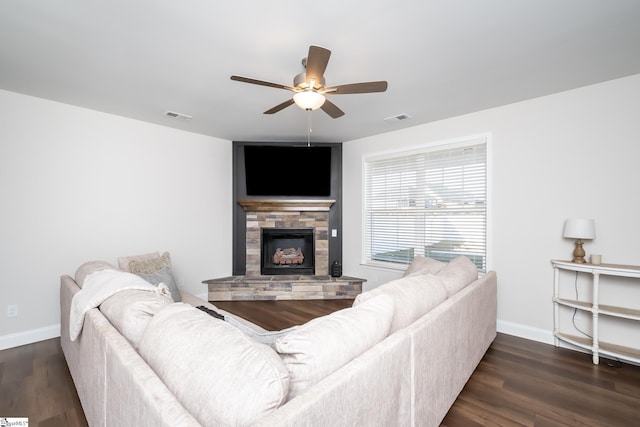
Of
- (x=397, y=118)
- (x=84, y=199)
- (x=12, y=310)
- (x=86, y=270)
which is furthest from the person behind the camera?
(x=397, y=118)

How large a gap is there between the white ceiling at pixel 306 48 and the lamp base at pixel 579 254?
59.4 inches

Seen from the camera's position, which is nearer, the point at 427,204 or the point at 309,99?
the point at 309,99

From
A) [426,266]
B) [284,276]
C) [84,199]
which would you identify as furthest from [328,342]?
[284,276]

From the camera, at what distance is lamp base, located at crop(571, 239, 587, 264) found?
2686mm

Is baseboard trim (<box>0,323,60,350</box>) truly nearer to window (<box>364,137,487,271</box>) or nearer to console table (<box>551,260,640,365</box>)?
window (<box>364,137,487,271</box>)

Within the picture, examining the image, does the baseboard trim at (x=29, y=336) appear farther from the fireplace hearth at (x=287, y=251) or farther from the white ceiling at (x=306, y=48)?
the fireplace hearth at (x=287, y=251)

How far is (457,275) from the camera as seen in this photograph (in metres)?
2.29

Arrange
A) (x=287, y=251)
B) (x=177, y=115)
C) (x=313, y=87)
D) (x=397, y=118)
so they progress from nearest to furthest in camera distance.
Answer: (x=313, y=87) → (x=177, y=115) → (x=397, y=118) → (x=287, y=251)

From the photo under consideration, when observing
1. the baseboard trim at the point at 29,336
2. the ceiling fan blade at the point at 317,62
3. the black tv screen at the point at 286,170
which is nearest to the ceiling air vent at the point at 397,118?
the black tv screen at the point at 286,170

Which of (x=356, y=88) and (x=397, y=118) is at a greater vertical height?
(x=397, y=118)

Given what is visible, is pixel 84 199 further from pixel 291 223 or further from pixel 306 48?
pixel 306 48

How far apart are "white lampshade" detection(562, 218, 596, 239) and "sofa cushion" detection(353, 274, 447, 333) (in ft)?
5.30

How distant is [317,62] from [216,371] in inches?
68.1

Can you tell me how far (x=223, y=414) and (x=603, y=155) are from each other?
11.9 feet
